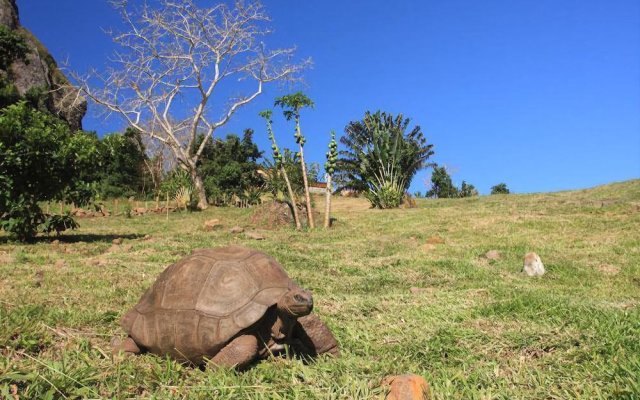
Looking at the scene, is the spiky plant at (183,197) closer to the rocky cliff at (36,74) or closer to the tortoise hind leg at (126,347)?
the rocky cliff at (36,74)

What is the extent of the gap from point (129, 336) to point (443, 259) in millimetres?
6043

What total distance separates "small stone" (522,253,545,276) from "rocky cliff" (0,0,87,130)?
33689 mm

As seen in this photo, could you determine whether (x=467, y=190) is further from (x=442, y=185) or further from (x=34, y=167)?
(x=34, y=167)

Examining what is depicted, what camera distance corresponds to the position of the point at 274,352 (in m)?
3.05

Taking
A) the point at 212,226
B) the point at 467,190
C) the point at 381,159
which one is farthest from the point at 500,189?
the point at 212,226

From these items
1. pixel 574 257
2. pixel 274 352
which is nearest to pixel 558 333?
pixel 274 352

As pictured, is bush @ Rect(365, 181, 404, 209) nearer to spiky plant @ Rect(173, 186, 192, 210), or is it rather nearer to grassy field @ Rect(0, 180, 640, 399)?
spiky plant @ Rect(173, 186, 192, 210)

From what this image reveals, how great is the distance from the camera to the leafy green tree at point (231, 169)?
27.7 meters

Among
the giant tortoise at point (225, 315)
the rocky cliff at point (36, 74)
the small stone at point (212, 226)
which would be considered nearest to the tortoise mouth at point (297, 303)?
→ the giant tortoise at point (225, 315)

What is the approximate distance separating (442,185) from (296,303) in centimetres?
3897

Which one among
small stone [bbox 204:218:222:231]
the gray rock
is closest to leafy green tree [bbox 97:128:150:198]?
small stone [bbox 204:218:222:231]

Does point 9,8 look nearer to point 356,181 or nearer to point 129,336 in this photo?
point 356,181

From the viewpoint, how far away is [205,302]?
9.80 feet

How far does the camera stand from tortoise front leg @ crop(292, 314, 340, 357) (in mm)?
3115
